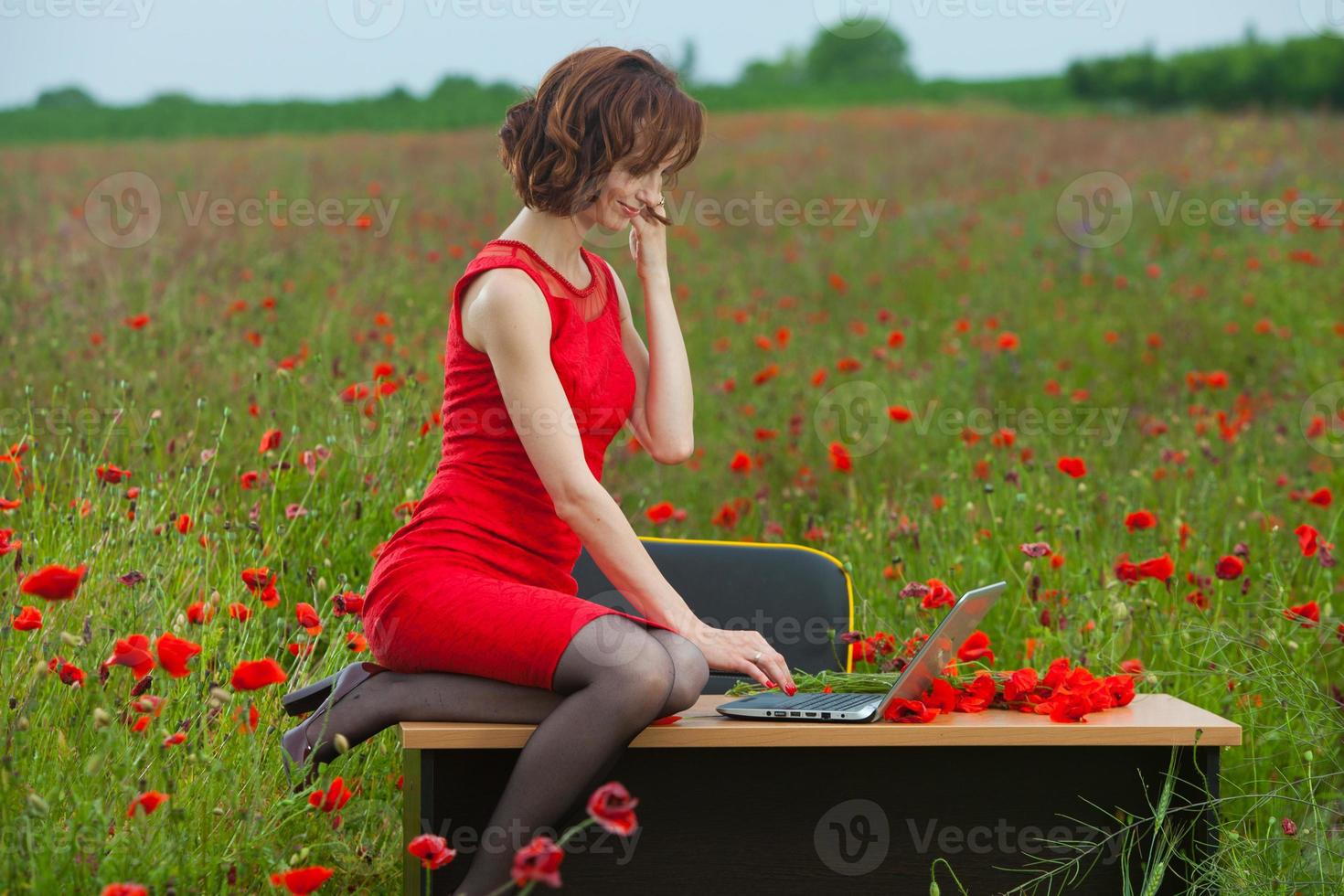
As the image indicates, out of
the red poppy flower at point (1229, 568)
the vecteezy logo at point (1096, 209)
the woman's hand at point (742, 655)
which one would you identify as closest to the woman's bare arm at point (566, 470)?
the woman's hand at point (742, 655)

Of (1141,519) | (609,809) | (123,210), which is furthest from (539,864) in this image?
(123,210)

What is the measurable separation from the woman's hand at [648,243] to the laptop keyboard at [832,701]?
2.69 feet

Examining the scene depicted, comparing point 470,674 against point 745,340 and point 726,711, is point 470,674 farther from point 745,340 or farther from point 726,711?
point 745,340

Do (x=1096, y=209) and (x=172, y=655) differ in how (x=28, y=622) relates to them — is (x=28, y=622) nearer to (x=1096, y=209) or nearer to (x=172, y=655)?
(x=172, y=655)

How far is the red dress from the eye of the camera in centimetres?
208

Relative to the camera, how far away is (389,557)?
224cm

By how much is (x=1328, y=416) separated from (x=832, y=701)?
4.37m

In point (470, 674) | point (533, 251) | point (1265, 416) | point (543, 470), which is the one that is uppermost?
point (533, 251)

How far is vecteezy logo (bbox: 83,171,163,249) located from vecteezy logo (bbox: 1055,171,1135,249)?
19.4 feet

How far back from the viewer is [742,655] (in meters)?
2.17

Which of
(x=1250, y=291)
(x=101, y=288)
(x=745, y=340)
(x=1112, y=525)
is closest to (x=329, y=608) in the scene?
(x=1112, y=525)

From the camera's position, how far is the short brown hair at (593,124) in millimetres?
2264

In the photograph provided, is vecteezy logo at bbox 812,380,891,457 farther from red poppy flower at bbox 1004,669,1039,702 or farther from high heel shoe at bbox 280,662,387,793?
high heel shoe at bbox 280,662,387,793

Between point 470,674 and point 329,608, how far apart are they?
1163mm
